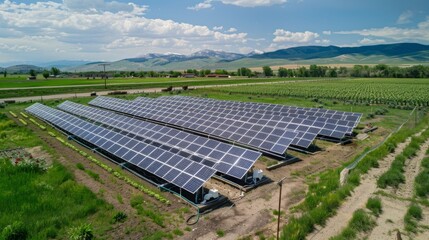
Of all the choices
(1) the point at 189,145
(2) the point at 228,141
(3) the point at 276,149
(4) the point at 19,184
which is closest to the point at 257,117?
(2) the point at 228,141

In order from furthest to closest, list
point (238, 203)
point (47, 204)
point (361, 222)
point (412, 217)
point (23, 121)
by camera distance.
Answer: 1. point (23, 121)
2. point (238, 203)
3. point (47, 204)
4. point (412, 217)
5. point (361, 222)

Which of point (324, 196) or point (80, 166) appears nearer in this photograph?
point (324, 196)

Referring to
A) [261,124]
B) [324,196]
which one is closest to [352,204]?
[324,196]

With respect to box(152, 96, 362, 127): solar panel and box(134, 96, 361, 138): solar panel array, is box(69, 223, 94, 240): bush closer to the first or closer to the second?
box(134, 96, 361, 138): solar panel array

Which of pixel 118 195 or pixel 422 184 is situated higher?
pixel 422 184

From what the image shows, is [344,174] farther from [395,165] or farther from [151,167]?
[151,167]

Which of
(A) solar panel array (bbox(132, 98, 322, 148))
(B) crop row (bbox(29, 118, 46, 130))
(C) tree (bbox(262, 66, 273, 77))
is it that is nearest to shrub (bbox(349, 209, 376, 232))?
(A) solar panel array (bbox(132, 98, 322, 148))

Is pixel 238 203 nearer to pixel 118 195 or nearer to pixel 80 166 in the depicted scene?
pixel 118 195
